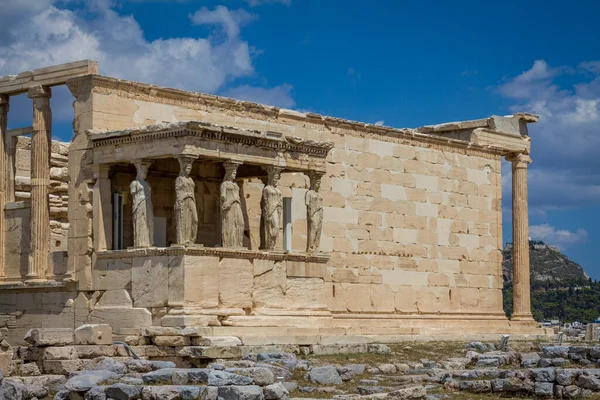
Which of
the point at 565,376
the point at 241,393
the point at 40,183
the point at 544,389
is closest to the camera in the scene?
the point at 241,393

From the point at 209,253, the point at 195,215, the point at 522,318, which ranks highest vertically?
the point at 195,215

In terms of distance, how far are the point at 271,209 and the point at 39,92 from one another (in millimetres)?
4987

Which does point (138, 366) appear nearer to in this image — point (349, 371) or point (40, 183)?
point (349, 371)

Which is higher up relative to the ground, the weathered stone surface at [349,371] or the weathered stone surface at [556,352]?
the weathered stone surface at [556,352]

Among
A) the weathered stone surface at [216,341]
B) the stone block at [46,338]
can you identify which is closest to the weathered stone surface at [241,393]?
the stone block at [46,338]

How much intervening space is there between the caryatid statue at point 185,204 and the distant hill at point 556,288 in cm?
4250

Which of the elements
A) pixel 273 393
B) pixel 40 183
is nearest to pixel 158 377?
pixel 273 393

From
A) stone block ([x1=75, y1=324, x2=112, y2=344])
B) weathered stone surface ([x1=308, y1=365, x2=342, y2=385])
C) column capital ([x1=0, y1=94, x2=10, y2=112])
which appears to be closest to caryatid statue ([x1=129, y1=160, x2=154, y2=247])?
stone block ([x1=75, y1=324, x2=112, y2=344])

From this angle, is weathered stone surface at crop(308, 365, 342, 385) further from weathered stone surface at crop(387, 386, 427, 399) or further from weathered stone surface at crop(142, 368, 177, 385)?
weathered stone surface at crop(142, 368, 177, 385)

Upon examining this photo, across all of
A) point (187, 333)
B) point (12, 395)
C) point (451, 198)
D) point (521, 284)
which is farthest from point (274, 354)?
point (521, 284)

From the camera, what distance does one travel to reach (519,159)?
3231 centimetres

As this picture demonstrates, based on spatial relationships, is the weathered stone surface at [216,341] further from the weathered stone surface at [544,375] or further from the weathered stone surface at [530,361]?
the weathered stone surface at [544,375]

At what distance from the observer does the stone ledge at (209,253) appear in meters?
21.5

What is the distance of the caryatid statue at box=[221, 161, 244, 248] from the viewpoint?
→ 73.6 ft
